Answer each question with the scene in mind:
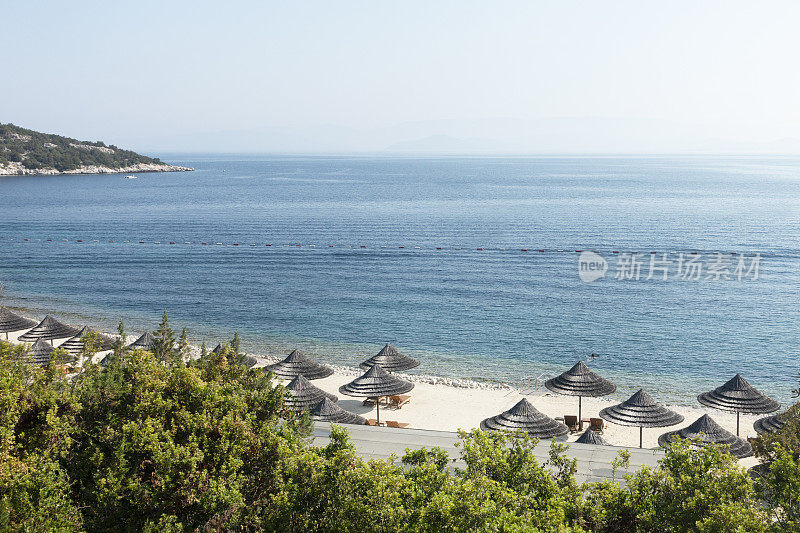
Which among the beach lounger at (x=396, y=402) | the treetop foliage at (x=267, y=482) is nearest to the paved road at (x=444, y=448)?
the treetop foliage at (x=267, y=482)

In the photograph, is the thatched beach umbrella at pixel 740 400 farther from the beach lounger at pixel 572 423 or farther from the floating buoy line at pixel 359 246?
the floating buoy line at pixel 359 246

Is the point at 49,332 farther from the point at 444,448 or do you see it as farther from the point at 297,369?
the point at 444,448

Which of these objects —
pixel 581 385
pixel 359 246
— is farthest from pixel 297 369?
pixel 359 246

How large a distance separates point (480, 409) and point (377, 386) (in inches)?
212

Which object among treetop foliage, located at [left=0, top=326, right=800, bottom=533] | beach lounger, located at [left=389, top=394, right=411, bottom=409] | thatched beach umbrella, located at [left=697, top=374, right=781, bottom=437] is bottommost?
beach lounger, located at [left=389, top=394, right=411, bottom=409]

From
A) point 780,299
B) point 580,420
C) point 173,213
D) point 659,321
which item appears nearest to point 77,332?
point 580,420

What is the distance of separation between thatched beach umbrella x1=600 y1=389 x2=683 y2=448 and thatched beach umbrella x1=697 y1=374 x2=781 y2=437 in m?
1.78

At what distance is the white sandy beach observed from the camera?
2661cm

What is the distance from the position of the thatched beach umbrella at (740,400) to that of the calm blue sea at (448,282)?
7.82 m

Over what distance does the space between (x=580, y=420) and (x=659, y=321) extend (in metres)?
21.0

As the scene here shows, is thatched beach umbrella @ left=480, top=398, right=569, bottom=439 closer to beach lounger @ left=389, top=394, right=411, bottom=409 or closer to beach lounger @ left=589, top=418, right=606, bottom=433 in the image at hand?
beach lounger @ left=589, top=418, right=606, bottom=433

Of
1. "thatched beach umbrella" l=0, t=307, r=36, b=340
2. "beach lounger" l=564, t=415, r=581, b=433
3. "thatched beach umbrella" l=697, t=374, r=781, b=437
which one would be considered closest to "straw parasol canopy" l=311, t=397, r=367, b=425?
"beach lounger" l=564, t=415, r=581, b=433

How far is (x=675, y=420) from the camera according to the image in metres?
23.3

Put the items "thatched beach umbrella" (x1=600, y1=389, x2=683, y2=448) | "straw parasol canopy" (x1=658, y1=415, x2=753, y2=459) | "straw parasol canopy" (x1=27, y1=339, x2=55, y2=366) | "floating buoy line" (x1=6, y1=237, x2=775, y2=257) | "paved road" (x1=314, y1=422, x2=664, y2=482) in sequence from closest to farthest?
1. "paved road" (x1=314, y1=422, x2=664, y2=482)
2. "straw parasol canopy" (x1=658, y1=415, x2=753, y2=459)
3. "thatched beach umbrella" (x1=600, y1=389, x2=683, y2=448)
4. "straw parasol canopy" (x1=27, y1=339, x2=55, y2=366)
5. "floating buoy line" (x1=6, y1=237, x2=775, y2=257)
